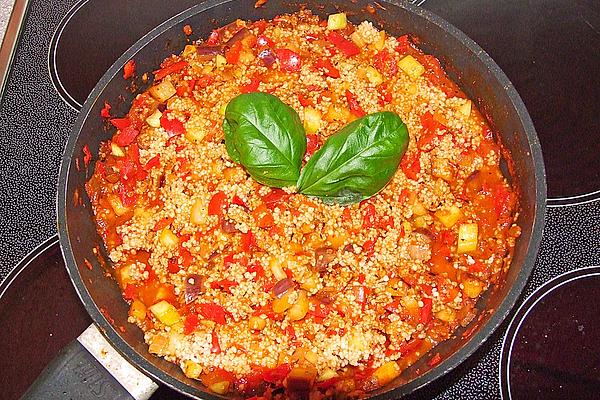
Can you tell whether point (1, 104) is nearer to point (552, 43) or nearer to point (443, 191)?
point (443, 191)

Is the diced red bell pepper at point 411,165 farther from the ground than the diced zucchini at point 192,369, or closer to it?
farther from the ground

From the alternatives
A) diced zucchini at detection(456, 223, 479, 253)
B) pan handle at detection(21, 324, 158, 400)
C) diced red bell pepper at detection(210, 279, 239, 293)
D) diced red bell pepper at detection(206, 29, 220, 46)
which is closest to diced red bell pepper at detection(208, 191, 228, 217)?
diced red bell pepper at detection(210, 279, 239, 293)

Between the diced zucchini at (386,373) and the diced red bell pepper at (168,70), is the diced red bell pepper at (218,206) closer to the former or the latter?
the diced red bell pepper at (168,70)

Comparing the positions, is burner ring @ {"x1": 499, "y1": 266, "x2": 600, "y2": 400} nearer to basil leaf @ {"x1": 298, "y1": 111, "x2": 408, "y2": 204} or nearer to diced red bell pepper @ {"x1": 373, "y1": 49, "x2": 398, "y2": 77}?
basil leaf @ {"x1": 298, "y1": 111, "x2": 408, "y2": 204}

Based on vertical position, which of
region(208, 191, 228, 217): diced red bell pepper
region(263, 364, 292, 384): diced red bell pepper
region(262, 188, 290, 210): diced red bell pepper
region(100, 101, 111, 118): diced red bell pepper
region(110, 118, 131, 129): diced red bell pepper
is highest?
region(100, 101, 111, 118): diced red bell pepper

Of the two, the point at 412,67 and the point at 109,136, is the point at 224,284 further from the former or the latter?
the point at 412,67

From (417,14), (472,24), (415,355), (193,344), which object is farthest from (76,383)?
(472,24)

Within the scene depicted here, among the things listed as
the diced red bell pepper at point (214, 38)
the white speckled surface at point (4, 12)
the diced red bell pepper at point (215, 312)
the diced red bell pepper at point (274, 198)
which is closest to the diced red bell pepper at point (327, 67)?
the diced red bell pepper at point (214, 38)
